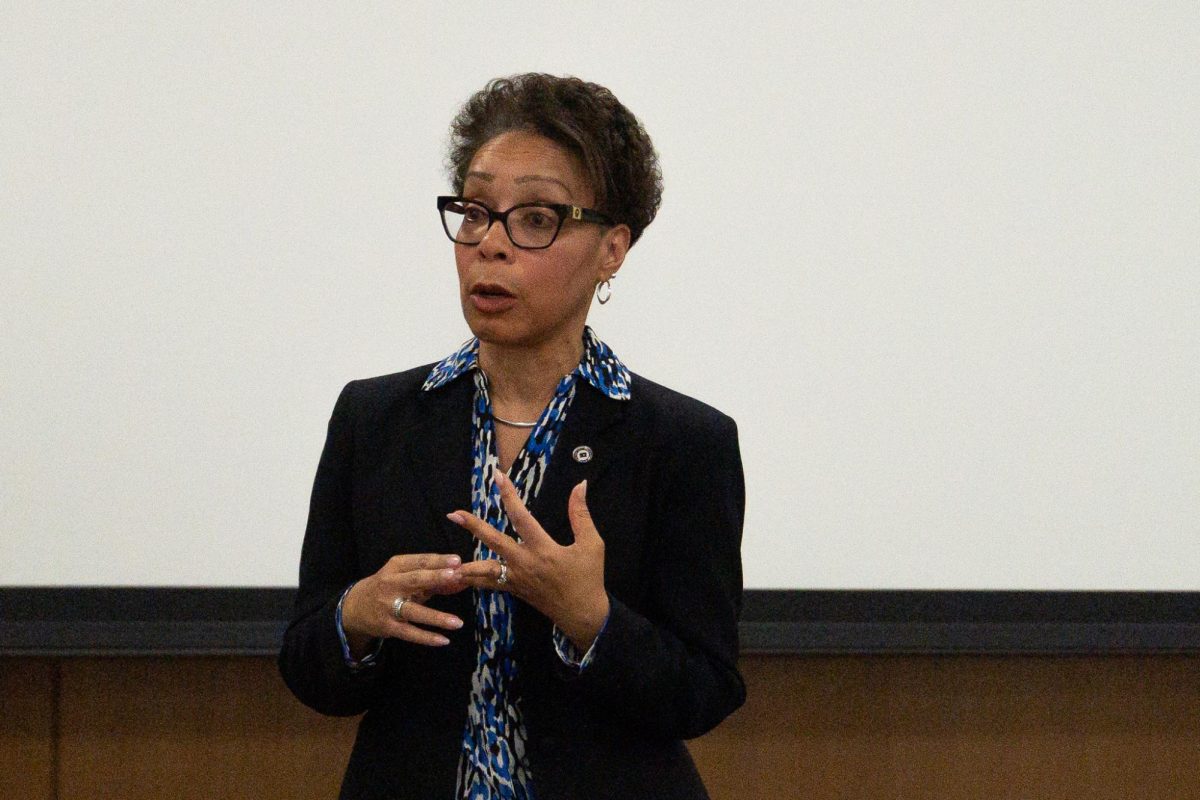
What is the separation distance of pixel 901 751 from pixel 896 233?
108 cm

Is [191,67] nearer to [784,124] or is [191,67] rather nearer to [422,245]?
[422,245]

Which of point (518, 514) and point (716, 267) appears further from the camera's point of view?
point (716, 267)

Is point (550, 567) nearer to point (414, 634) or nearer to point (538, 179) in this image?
point (414, 634)

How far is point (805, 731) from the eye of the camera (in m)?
2.40

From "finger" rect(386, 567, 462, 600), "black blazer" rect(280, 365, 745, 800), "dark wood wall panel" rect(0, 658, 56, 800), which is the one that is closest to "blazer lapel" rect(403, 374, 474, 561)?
"black blazer" rect(280, 365, 745, 800)

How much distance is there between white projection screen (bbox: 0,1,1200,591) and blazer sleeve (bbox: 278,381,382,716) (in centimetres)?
95

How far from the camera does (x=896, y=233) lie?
2.21 m

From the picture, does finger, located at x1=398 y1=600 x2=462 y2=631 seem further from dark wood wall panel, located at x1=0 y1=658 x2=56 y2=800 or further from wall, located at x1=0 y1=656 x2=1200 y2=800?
Answer: dark wood wall panel, located at x1=0 y1=658 x2=56 y2=800

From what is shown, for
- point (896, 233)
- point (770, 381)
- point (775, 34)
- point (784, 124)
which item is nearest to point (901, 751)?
point (770, 381)

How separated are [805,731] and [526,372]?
1460mm

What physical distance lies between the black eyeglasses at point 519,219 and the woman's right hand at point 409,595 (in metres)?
0.33

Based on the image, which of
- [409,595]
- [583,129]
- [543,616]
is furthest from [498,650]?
[583,129]

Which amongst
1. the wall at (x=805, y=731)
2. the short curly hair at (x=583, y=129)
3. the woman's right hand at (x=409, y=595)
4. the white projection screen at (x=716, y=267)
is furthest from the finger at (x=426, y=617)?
the wall at (x=805, y=731)

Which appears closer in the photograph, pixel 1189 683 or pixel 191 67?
pixel 191 67
